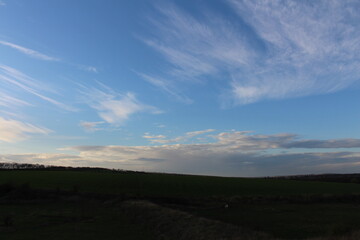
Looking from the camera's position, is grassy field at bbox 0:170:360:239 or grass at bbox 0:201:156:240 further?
grassy field at bbox 0:170:360:239

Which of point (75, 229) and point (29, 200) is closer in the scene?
point (75, 229)

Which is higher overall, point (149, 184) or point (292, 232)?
point (149, 184)

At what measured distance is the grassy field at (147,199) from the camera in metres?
23.9

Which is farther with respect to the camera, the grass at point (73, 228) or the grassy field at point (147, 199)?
the grassy field at point (147, 199)

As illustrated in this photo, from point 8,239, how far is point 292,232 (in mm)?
21475

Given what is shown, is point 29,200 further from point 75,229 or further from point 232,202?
point 232,202

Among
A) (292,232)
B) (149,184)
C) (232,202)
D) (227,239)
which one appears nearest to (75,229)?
(227,239)

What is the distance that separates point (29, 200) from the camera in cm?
4766

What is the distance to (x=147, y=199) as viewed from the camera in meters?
49.8

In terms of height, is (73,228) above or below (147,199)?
below

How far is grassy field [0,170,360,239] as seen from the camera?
23.9m

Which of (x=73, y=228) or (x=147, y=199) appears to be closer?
(x=73, y=228)

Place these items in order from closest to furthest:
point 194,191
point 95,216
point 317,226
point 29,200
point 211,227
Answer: point 211,227 → point 317,226 → point 95,216 → point 29,200 → point 194,191

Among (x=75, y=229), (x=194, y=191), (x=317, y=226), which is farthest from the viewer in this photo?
(x=194, y=191)
